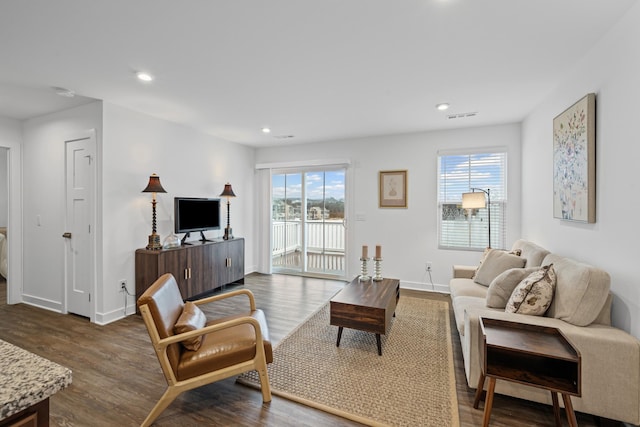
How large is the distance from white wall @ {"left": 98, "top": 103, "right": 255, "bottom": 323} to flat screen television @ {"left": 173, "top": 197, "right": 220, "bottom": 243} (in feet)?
0.63

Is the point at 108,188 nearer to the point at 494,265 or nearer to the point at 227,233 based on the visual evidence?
the point at 227,233

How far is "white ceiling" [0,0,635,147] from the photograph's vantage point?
177cm

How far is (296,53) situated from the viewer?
2266 mm

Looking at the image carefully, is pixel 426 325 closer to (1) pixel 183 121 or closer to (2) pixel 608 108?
(2) pixel 608 108

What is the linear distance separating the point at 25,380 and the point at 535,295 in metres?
2.62

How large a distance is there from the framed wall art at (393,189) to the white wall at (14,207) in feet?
17.0

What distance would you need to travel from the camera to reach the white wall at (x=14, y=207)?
12.7 ft

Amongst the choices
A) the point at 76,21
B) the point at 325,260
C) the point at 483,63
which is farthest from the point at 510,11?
the point at 325,260

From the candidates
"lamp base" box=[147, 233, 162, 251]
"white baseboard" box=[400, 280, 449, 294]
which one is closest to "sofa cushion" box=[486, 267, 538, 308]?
"white baseboard" box=[400, 280, 449, 294]

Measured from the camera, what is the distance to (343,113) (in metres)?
3.70

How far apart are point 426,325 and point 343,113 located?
8.94 ft

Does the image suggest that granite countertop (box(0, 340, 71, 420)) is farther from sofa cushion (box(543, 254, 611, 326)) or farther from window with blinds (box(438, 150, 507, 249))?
window with blinds (box(438, 150, 507, 249))

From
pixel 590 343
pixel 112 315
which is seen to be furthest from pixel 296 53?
pixel 112 315

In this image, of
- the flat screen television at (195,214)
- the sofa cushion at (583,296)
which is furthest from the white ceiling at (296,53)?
the sofa cushion at (583,296)
